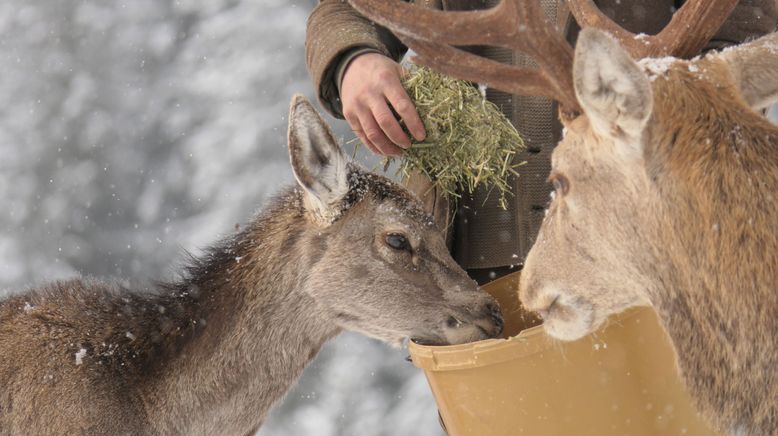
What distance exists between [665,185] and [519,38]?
0.67 m

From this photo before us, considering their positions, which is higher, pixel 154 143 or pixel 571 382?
pixel 571 382

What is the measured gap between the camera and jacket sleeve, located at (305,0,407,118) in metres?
4.01

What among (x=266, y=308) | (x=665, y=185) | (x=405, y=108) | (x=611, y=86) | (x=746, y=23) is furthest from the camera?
(x=266, y=308)

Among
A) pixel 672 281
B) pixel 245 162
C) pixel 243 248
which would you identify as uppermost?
pixel 672 281

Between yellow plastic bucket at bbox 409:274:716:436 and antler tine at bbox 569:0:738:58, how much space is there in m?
0.88

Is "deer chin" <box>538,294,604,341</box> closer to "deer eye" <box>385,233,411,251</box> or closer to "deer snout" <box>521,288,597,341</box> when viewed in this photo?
"deer snout" <box>521,288,597,341</box>

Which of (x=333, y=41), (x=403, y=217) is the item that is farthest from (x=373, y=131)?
(x=333, y=41)

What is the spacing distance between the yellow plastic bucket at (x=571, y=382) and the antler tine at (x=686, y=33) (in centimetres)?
88

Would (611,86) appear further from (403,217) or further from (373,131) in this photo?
(403,217)

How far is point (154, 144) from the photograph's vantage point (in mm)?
8555

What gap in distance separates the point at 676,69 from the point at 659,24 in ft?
4.37

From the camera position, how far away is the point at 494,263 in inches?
165

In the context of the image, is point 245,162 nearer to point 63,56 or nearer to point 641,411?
point 63,56

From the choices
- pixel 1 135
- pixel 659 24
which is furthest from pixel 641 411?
pixel 1 135
